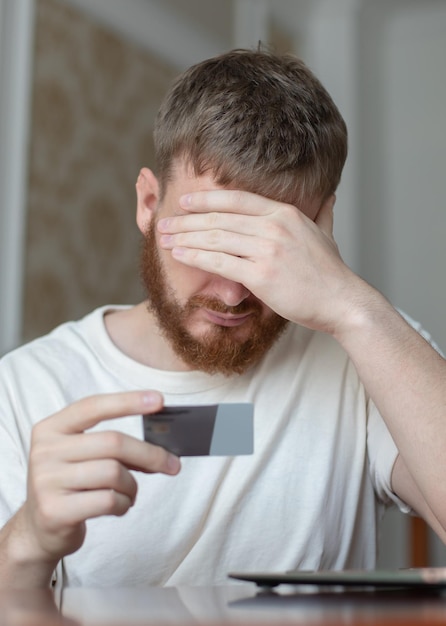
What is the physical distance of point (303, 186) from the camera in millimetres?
1556

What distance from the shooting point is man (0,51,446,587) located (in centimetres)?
140

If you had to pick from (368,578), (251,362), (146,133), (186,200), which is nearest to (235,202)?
(186,200)

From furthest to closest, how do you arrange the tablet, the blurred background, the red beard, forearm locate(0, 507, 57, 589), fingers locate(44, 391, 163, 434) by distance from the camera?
the blurred background
the red beard
forearm locate(0, 507, 57, 589)
fingers locate(44, 391, 163, 434)
the tablet

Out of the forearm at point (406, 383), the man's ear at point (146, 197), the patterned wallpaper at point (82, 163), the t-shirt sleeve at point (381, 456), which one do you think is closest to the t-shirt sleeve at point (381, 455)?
the t-shirt sleeve at point (381, 456)

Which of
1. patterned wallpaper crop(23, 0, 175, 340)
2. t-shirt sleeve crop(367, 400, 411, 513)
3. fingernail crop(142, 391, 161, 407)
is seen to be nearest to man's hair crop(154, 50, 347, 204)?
t-shirt sleeve crop(367, 400, 411, 513)

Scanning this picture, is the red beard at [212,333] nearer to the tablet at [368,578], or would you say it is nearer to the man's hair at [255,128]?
the man's hair at [255,128]

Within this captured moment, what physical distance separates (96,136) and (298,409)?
208 cm

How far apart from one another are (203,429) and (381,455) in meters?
0.62

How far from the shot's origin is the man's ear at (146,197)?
1717 millimetres

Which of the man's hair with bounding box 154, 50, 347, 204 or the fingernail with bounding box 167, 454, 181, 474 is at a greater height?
the man's hair with bounding box 154, 50, 347, 204

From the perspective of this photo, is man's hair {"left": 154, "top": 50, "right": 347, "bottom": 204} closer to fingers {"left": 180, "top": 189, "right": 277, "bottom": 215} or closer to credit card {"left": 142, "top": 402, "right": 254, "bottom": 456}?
fingers {"left": 180, "top": 189, "right": 277, "bottom": 215}

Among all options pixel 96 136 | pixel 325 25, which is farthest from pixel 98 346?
pixel 325 25

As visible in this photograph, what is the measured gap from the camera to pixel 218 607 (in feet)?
2.68

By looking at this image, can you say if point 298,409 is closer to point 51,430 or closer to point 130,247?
point 51,430
